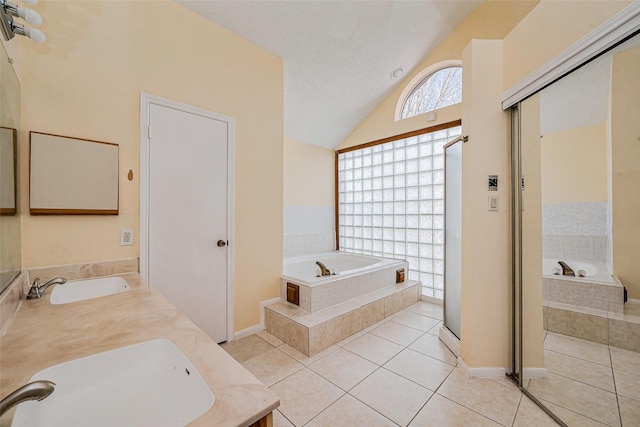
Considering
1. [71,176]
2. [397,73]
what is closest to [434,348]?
[71,176]

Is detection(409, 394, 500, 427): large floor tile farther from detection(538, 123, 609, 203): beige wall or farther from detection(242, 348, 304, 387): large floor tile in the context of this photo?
detection(538, 123, 609, 203): beige wall

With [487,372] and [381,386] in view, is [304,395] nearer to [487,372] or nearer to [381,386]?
[381,386]

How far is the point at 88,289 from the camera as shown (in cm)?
148

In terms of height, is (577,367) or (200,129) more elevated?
(200,129)

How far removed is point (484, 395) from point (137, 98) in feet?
9.77

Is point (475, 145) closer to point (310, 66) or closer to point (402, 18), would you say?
point (402, 18)

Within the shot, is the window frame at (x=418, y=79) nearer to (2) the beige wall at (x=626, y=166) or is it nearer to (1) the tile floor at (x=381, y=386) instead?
(2) the beige wall at (x=626, y=166)

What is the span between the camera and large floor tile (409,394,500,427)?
1.37 metres

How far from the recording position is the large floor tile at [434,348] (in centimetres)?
200

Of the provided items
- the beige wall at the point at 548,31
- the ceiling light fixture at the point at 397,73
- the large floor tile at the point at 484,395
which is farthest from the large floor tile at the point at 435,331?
the ceiling light fixture at the point at 397,73

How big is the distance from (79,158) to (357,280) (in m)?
2.38

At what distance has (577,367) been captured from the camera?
4.56 ft

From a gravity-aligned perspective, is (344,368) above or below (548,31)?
below

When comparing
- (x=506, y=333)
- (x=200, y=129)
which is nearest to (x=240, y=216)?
(x=200, y=129)
